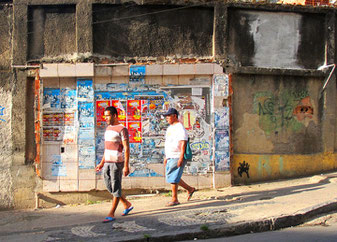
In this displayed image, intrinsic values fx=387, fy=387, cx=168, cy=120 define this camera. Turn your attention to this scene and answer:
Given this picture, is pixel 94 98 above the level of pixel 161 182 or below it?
above

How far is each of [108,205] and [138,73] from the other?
285 centimetres

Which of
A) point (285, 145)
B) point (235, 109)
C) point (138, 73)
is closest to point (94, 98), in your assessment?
point (138, 73)

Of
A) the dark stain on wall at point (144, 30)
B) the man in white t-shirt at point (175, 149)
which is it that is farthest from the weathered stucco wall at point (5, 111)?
the man in white t-shirt at point (175, 149)

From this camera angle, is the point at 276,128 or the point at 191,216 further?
the point at 276,128

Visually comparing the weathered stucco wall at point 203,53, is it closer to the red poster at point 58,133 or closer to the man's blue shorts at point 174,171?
the red poster at point 58,133

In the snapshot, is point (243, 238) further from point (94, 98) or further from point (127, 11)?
point (127, 11)

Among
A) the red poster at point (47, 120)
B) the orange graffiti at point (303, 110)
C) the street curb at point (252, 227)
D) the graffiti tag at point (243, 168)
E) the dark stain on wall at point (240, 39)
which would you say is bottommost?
the street curb at point (252, 227)

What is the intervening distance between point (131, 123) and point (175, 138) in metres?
1.87

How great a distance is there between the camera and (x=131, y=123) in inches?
334

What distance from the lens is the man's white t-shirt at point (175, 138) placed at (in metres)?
6.82

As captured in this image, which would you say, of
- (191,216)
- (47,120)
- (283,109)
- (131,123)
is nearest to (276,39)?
(283,109)

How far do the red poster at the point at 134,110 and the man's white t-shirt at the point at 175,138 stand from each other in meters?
1.66

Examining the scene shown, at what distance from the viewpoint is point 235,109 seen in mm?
8664

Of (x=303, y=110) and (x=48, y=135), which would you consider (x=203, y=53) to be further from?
(x=48, y=135)
